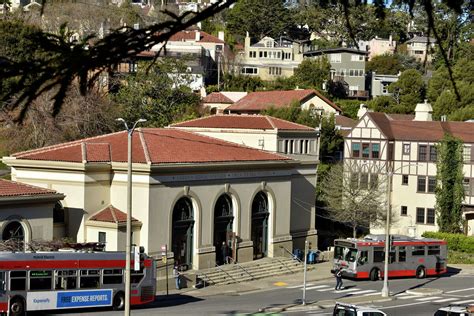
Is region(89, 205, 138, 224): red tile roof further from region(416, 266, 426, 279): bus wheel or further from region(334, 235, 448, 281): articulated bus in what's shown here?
region(416, 266, 426, 279): bus wheel

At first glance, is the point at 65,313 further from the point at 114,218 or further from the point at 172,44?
the point at 172,44

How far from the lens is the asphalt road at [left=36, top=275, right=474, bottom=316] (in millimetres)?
40812

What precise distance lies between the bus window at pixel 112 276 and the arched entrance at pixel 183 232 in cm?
1080

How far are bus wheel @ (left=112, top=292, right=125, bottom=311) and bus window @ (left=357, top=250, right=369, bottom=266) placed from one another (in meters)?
16.3

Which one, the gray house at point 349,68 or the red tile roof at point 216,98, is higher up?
the gray house at point 349,68

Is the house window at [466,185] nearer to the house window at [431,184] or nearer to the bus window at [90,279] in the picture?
the house window at [431,184]

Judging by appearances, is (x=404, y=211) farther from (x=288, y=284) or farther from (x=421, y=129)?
(x=288, y=284)

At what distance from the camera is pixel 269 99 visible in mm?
91938

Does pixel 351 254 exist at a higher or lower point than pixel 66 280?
lower

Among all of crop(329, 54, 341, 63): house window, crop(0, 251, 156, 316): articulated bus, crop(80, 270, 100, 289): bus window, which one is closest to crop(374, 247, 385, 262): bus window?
crop(0, 251, 156, 316): articulated bus

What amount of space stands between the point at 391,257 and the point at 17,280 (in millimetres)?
22925

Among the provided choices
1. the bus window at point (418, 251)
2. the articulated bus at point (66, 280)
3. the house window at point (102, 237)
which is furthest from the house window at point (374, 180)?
the articulated bus at point (66, 280)

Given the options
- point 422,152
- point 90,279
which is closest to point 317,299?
point 90,279

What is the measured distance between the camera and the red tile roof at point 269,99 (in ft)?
296
